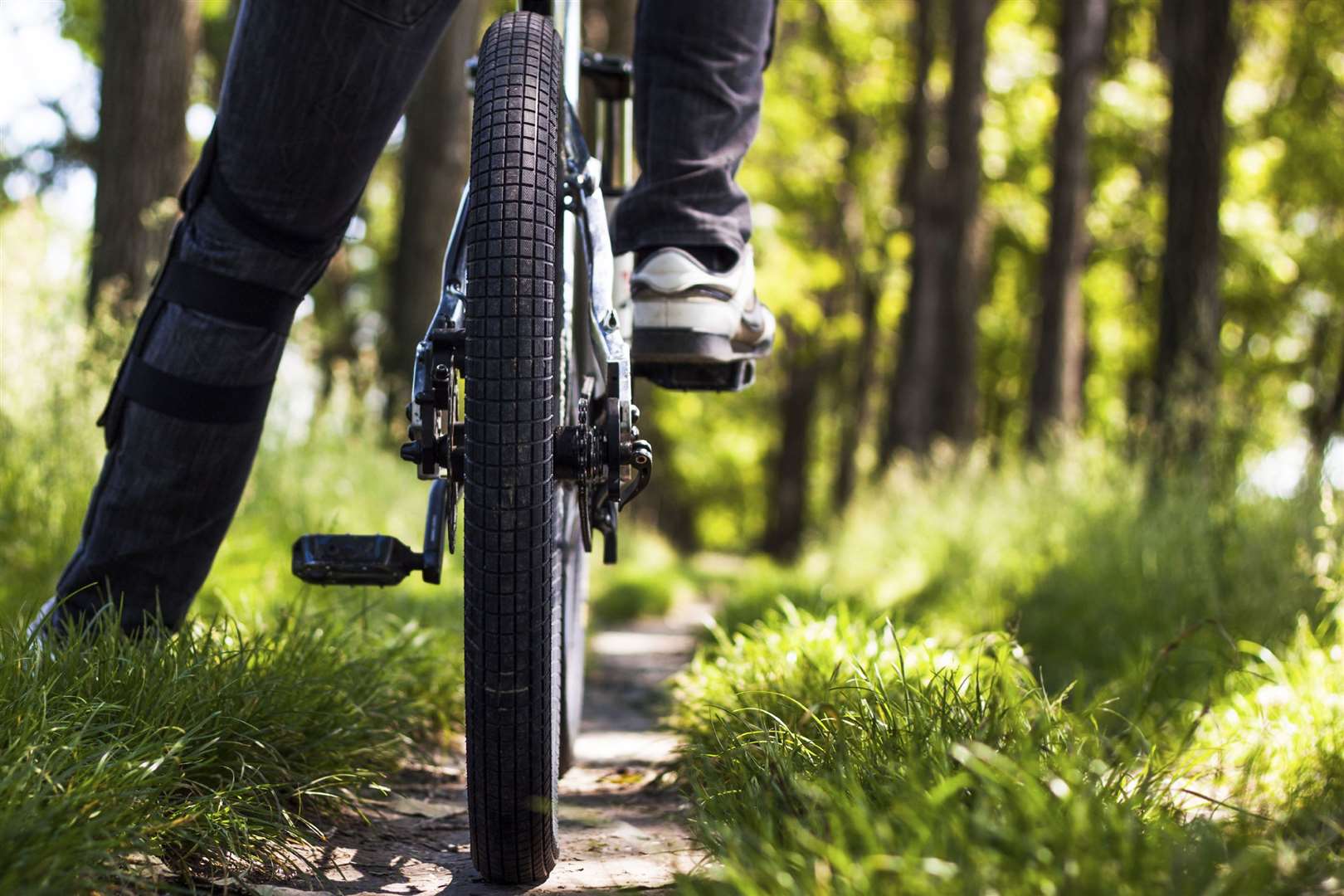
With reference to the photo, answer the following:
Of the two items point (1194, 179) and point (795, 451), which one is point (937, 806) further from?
point (795, 451)

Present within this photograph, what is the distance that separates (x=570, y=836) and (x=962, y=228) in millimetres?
12235

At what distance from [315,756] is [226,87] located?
125cm

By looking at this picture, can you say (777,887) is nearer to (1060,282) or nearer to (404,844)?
(404,844)

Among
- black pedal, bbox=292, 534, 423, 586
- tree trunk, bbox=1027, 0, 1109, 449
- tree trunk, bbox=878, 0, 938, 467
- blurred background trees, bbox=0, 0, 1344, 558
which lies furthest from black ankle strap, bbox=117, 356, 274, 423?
tree trunk, bbox=878, 0, 938, 467

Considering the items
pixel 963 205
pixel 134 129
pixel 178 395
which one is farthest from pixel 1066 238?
pixel 178 395

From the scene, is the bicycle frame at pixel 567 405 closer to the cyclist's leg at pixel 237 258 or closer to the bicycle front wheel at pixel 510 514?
the bicycle front wheel at pixel 510 514

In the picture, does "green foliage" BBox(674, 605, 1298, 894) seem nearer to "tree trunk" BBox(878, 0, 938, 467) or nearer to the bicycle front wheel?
the bicycle front wheel

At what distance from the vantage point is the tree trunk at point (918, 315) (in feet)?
47.5

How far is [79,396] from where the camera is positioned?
4.98 metres

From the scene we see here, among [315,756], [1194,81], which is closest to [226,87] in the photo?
[315,756]

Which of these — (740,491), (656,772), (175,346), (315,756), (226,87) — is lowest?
(740,491)

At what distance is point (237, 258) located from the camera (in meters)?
2.53

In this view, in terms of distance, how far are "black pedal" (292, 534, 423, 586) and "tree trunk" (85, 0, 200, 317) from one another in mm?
5037

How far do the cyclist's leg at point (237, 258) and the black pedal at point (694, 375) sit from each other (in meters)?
0.70
